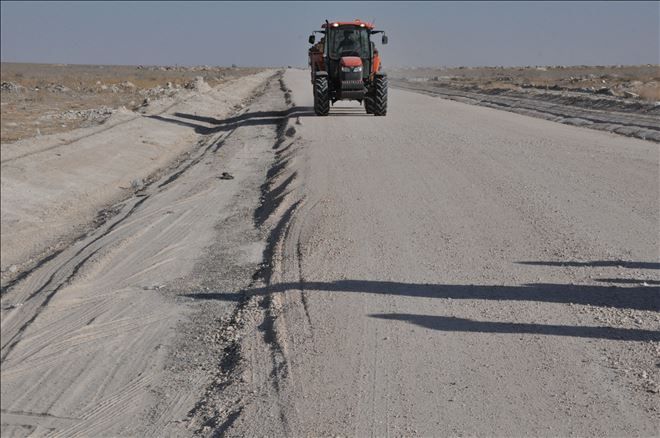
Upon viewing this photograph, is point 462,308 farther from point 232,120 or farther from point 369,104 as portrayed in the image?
point 232,120

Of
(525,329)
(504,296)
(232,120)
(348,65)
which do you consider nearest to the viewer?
(525,329)

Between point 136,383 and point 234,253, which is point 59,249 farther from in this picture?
point 136,383

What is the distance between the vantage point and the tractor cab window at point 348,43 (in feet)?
91.2

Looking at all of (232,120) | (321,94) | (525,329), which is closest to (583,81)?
(321,94)

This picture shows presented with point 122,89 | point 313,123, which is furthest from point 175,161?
point 122,89

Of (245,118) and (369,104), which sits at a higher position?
(369,104)

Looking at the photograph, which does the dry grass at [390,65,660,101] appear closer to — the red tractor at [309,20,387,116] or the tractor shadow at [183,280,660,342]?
the red tractor at [309,20,387,116]

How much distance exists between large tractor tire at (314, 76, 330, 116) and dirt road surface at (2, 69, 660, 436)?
1359 centimetres

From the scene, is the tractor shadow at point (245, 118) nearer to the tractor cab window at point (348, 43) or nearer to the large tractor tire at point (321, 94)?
the large tractor tire at point (321, 94)

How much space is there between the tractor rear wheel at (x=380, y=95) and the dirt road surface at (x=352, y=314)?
14.0m

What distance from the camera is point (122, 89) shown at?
44.9m

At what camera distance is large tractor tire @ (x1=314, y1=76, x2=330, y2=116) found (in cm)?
2789

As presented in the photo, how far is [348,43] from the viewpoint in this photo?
28.0 m

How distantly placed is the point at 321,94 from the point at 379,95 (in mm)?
2171
